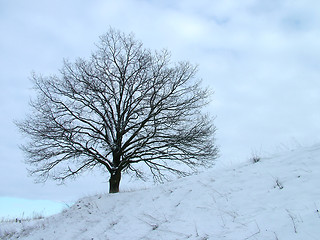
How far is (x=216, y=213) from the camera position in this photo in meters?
5.79

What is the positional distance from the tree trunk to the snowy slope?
3962 mm

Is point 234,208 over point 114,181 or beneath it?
beneath

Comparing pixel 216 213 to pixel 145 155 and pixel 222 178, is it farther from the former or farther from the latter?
pixel 145 155

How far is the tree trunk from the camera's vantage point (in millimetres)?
13719

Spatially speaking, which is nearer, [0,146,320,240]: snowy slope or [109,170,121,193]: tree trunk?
[0,146,320,240]: snowy slope

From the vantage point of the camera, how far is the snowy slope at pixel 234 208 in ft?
14.8

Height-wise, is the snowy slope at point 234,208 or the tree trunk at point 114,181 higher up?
the tree trunk at point 114,181

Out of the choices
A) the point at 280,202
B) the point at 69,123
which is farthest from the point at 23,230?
the point at 280,202

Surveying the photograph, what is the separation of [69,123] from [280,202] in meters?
11.4

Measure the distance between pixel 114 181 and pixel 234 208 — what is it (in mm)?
9113

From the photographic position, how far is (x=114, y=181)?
1381 centimetres

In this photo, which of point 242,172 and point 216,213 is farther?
point 242,172

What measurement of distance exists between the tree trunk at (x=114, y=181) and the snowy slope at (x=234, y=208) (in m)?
3.96

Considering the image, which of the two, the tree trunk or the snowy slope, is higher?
the tree trunk
